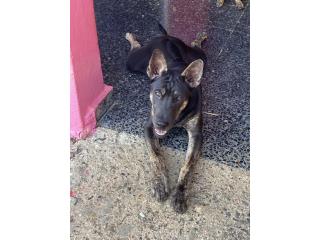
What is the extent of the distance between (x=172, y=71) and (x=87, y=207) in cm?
92

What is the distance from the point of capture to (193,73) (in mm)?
2738

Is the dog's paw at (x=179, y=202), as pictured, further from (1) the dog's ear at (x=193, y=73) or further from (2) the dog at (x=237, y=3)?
(2) the dog at (x=237, y=3)

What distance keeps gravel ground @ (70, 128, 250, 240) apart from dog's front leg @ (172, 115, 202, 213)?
2.2 inches

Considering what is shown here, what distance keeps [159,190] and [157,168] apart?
144 millimetres

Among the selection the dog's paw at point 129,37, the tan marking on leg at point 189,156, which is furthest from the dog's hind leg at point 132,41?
the tan marking on leg at point 189,156

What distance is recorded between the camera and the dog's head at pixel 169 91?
2.69 metres

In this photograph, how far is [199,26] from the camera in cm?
403

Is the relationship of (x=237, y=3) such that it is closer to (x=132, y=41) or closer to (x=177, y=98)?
(x=132, y=41)

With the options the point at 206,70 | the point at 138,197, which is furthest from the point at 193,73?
the point at 206,70

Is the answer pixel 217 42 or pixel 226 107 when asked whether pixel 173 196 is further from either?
pixel 217 42

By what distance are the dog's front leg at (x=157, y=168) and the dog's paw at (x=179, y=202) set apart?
0.07 metres

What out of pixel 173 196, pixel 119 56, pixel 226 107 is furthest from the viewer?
pixel 119 56
